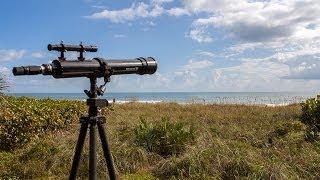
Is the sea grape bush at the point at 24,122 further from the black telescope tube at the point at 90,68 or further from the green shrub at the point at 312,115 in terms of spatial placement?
the green shrub at the point at 312,115

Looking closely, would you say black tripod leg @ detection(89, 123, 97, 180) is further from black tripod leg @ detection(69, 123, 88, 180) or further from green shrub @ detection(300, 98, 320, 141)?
green shrub @ detection(300, 98, 320, 141)

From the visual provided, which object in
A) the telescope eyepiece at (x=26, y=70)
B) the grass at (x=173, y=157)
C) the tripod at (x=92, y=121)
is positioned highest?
the telescope eyepiece at (x=26, y=70)

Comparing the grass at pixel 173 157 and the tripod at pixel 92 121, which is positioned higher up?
the tripod at pixel 92 121

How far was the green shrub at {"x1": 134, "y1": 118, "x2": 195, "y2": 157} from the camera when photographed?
35.1ft

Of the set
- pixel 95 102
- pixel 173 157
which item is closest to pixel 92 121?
pixel 95 102

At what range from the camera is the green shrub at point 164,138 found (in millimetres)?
10703

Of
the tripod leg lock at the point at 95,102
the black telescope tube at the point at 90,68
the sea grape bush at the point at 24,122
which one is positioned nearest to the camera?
the black telescope tube at the point at 90,68

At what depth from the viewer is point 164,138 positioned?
10.8m

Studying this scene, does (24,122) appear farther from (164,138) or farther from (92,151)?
(92,151)

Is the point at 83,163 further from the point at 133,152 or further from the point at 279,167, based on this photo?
the point at 279,167

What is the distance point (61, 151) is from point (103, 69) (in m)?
4.84

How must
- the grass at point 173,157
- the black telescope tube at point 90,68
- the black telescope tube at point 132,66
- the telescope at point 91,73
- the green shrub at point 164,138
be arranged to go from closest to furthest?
1. the black telescope tube at point 90,68
2. the telescope at point 91,73
3. the black telescope tube at point 132,66
4. the grass at point 173,157
5. the green shrub at point 164,138

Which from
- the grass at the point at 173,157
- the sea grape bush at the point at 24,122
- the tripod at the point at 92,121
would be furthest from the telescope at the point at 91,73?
the sea grape bush at the point at 24,122

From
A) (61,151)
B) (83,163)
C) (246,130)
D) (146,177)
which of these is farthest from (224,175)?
(246,130)
